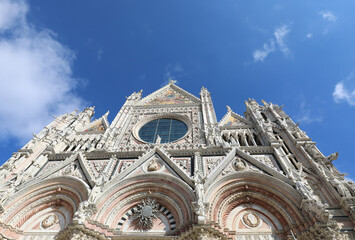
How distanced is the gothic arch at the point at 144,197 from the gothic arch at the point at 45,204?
1077 millimetres

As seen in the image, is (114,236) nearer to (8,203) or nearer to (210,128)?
(8,203)

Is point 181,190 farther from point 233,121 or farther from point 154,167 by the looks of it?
point 233,121

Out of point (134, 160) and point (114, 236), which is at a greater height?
point (134, 160)

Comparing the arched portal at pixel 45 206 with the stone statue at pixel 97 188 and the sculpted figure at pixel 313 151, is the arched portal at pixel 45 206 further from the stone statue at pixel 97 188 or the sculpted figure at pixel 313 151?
the sculpted figure at pixel 313 151

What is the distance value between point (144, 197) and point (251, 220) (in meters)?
4.46

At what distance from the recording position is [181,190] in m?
9.33

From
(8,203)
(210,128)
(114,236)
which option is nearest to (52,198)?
(8,203)

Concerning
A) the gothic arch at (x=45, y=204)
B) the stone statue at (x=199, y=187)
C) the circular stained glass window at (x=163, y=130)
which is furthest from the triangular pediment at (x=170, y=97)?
the gothic arch at (x=45, y=204)

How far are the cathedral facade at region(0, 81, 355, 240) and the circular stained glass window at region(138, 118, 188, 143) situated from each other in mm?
1252

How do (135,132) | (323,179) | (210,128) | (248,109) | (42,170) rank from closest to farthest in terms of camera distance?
(323,179), (42,170), (210,128), (135,132), (248,109)

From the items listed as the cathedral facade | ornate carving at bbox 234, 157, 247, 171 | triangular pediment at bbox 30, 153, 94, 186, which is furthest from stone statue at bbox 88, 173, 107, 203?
ornate carving at bbox 234, 157, 247, 171

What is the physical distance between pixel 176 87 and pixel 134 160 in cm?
1176

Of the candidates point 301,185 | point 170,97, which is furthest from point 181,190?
point 170,97

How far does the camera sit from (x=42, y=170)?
11383mm
